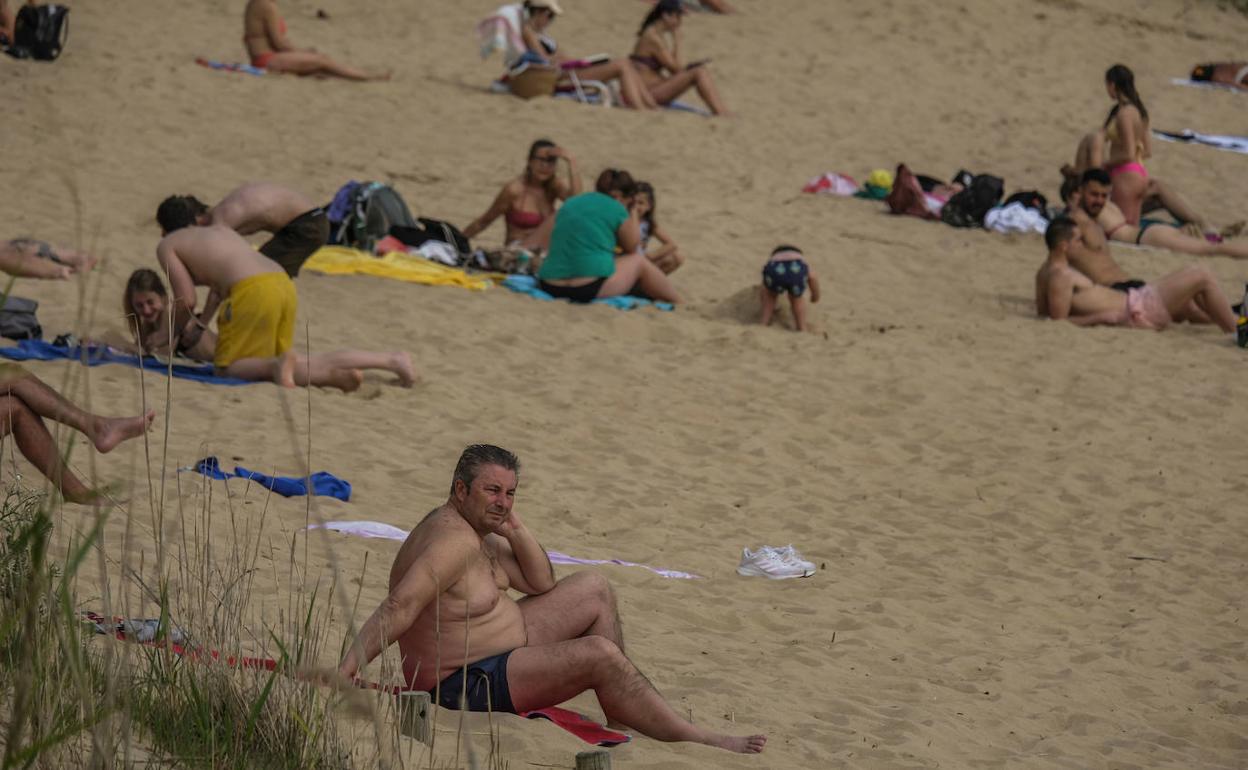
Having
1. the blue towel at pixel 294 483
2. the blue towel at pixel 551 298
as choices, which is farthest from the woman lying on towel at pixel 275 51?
the blue towel at pixel 294 483

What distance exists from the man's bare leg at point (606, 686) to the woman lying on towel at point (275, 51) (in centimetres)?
1048

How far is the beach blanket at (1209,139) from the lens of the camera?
1509 cm

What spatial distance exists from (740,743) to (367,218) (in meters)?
6.69

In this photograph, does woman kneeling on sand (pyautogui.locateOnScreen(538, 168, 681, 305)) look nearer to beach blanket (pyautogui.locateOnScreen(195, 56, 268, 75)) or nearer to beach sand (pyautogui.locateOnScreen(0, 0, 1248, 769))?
beach sand (pyautogui.locateOnScreen(0, 0, 1248, 769))

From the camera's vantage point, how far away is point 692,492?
23.0 ft

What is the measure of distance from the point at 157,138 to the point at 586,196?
390 cm

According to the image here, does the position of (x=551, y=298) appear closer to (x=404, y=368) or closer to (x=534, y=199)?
(x=534, y=199)

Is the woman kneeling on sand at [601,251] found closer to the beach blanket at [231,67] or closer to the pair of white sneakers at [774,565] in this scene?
the pair of white sneakers at [774,565]

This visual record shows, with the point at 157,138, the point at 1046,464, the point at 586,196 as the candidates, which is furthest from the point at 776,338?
the point at 157,138

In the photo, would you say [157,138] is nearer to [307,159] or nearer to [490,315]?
[307,159]

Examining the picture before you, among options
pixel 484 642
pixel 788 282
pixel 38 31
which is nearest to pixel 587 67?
pixel 38 31

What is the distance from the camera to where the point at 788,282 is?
31.2 feet

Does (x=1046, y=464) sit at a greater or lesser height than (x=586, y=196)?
lesser

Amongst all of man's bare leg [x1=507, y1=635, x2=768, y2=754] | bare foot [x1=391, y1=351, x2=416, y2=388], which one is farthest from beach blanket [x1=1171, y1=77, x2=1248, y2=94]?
man's bare leg [x1=507, y1=635, x2=768, y2=754]
